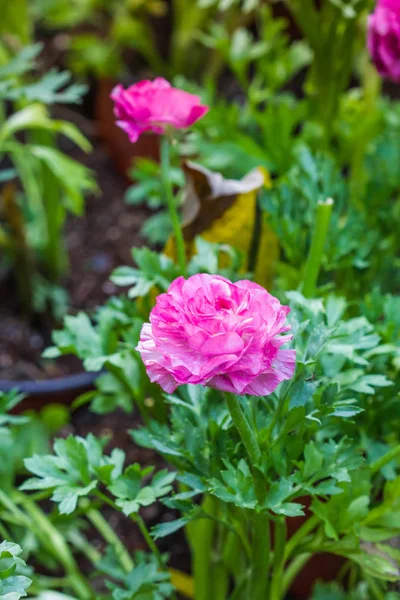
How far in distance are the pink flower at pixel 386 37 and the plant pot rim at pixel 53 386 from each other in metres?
0.59

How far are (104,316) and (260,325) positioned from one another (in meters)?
0.32

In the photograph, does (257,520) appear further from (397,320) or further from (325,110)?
(325,110)

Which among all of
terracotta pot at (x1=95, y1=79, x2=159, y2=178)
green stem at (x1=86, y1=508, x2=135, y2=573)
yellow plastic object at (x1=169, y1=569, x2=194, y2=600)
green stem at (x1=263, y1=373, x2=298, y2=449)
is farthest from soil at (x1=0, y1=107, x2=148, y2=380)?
green stem at (x1=263, y1=373, x2=298, y2=449)

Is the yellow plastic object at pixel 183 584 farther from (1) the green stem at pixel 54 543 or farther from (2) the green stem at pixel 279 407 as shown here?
(2) the green stem at pixel 279 407

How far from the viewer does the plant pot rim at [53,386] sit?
116cm

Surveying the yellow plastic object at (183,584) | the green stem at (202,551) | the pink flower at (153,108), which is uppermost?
the pink flower at (153,108)

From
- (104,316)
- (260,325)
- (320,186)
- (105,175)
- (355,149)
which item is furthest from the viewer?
(105,175)

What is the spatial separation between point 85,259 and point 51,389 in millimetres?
392

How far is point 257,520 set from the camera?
650 millimetres

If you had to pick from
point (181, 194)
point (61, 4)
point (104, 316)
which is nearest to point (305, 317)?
point (104, 316)

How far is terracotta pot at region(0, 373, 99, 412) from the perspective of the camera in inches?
45.8

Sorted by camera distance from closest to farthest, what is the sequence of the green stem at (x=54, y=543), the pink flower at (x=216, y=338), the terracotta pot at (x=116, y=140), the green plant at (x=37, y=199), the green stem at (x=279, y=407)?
the pink flower at (x=216, y=338), the green stem at (x=279, y=407), the green stem at (x=54, y=543), the green plant at (x=37, y=199), the terracotta pot at (x=116, y=140)

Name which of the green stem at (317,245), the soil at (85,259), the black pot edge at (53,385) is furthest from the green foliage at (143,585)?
the soil at (85,259)

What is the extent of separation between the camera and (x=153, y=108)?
0.68 m
